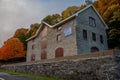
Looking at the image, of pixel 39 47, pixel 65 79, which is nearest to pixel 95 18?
pixel 39 47

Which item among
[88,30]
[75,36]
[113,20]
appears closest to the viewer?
[75,36]

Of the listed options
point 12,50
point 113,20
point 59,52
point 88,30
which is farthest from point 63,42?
→ point 12,50

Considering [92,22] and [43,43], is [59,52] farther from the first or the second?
[92,22]

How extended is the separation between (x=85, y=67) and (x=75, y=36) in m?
10.3

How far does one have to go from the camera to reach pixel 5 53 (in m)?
48.2

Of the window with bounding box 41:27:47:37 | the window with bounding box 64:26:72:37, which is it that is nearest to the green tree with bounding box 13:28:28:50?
the window with bounding box 41:27:47:37

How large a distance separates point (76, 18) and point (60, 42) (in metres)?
4.75

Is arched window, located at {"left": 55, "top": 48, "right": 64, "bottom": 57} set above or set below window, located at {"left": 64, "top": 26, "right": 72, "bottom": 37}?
below

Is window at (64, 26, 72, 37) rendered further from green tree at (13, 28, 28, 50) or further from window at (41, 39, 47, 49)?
green tree at (13, 28, 28, 50)

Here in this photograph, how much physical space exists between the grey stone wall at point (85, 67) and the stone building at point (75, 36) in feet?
19.3

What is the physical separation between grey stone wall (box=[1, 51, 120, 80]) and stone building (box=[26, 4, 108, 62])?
590 cm

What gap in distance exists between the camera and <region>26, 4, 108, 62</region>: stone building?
87.7ft

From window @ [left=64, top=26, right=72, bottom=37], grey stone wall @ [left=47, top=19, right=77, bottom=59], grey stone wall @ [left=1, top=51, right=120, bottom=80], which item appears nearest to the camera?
grey stone wall @ [left=1, top=51, right=120, bottom=80]

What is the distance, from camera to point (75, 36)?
26.4 m
